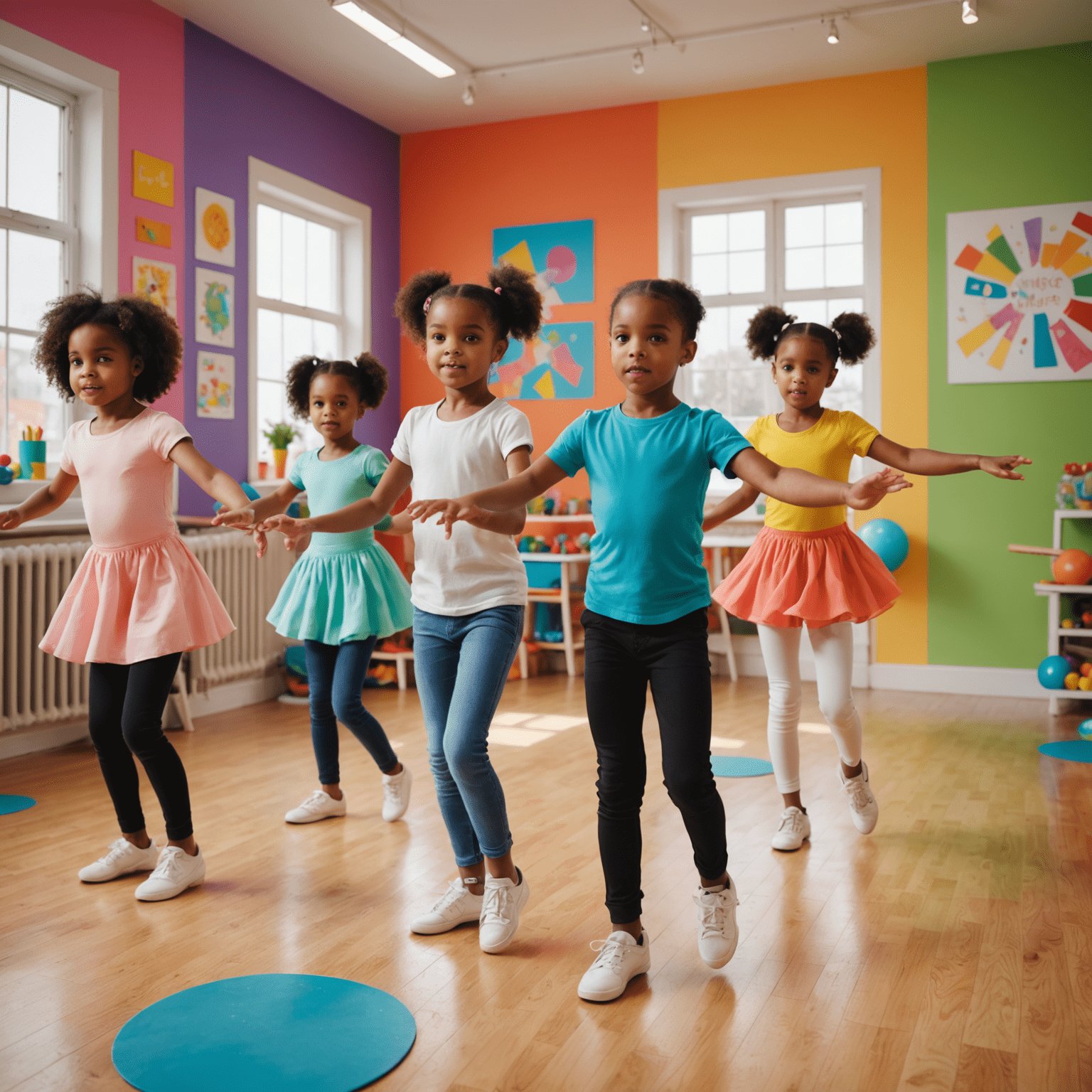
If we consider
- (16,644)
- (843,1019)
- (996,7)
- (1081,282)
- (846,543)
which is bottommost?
(843,1019)

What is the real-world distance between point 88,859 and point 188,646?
2.35 ft

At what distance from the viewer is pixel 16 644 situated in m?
3.69

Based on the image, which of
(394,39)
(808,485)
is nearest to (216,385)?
(394,39)

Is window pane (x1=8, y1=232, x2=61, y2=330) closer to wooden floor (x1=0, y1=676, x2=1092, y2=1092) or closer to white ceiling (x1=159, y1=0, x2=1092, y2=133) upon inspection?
white ceiling (x1=159, y1=0, x2=1092, y2=133)

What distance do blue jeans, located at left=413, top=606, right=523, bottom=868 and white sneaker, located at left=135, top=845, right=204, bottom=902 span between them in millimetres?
653

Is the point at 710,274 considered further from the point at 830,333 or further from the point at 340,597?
the point at 340,597

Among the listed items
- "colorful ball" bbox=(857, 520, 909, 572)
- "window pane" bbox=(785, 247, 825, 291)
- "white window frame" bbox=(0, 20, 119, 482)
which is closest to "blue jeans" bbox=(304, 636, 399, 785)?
"white window frame" bbox=(0, 20, 119, 482)

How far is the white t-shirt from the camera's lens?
2.01 metres

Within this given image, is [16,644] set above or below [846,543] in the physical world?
below

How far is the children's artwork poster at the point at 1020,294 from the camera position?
4.84 m

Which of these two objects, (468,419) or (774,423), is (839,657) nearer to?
(774,423)

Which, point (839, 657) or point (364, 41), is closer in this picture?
point (839, 657)

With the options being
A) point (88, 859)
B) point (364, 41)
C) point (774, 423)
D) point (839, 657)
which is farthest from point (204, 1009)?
point (364, 41)

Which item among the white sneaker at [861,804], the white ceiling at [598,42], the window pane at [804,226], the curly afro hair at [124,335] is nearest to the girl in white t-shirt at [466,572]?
the curly afro hair at [124,335]
